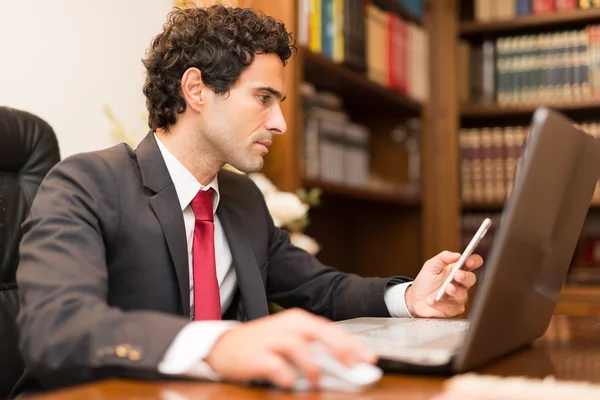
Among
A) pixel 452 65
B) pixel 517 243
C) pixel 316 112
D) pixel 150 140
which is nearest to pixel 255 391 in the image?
pixel 517 243

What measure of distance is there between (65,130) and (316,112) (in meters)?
1.02

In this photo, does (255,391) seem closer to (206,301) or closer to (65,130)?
(206,301)

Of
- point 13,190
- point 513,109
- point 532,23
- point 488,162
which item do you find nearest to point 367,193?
point 488,162

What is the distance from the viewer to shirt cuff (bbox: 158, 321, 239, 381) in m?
0.73

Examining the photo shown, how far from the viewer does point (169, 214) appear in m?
1.24

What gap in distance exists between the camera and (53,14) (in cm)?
174

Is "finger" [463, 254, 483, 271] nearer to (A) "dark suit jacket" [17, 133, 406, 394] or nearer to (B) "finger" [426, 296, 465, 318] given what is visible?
(B) "finger" [426, 296, 465, 318]

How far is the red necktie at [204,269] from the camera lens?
1.27 metres

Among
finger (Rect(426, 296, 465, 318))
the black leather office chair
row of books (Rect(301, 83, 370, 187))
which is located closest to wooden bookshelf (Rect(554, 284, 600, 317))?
row of books (Rect(301, 83, 370, 187))

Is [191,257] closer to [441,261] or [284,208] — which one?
[441,261]

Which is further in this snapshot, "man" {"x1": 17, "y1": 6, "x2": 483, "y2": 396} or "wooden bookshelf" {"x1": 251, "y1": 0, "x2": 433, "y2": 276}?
"wooden bookshelf" {"x1": 251, "y1": 0, "x2": 433, "y2": 276}

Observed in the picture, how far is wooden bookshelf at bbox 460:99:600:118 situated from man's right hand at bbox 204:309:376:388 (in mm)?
2611

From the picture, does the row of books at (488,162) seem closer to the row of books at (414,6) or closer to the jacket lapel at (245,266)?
the row of books at (414,6)

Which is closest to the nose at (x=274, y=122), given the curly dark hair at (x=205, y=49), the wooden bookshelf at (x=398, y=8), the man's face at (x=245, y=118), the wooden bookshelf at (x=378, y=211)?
the man's face at (x=245, y=118)
